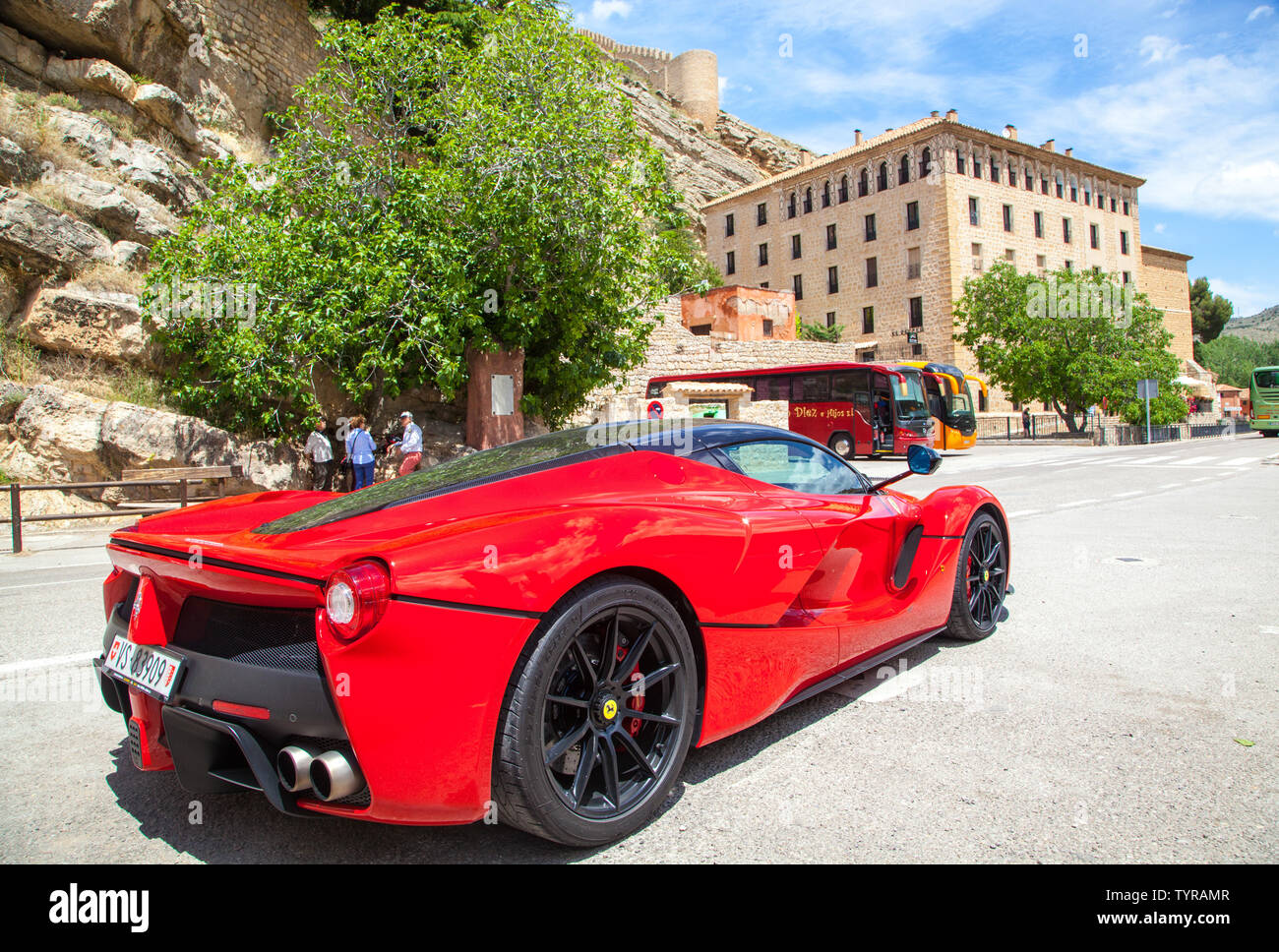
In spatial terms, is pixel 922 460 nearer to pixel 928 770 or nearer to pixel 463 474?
pixel 928 770

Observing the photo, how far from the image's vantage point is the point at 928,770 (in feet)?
9.07

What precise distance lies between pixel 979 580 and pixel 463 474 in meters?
3.01

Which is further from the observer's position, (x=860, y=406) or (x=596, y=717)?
(x=860, y=406)

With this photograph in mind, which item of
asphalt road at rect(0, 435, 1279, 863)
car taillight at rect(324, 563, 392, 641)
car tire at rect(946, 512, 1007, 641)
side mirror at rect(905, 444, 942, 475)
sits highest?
side mirror at rect(905, 444, 942, 475)

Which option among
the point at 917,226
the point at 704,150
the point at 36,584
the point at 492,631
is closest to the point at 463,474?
the point at 492,631

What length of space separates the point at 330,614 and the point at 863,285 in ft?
193

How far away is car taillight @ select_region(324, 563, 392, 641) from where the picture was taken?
1894 millimetres

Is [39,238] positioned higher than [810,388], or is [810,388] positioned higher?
[39,238]

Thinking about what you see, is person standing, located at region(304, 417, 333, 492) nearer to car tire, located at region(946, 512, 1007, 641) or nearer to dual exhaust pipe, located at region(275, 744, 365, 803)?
car tire, located at region(946, 512, 1007, 641)

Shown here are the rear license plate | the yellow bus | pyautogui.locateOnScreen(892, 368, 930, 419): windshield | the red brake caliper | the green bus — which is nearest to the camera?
the rear license plate

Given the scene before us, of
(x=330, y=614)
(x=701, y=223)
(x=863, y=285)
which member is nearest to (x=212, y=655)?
(x=330, y=614)

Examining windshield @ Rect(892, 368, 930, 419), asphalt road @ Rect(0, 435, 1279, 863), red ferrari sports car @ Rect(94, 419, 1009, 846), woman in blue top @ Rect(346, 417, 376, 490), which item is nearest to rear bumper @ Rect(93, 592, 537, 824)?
red ferrari sports car @ Rect(94, 419, 1009, 846)

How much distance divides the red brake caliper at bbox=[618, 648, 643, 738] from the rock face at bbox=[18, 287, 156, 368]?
15.1 m

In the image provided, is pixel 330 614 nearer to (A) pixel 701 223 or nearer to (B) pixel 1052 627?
(B) pixel 1052 627
